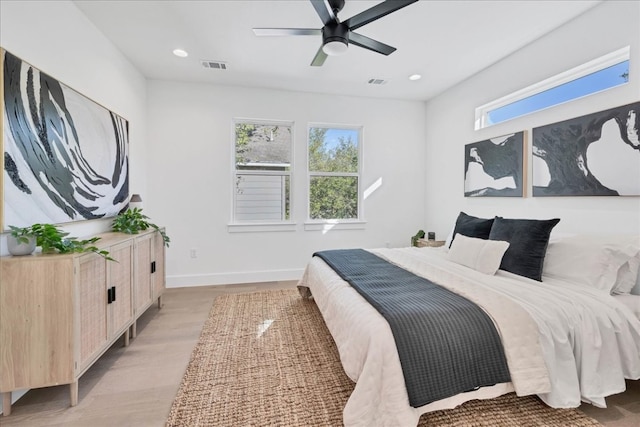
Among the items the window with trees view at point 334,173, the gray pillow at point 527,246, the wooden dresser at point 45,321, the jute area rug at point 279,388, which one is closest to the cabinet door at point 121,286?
the wooden dresser at point 45,321

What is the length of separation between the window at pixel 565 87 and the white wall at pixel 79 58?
4.19 meters

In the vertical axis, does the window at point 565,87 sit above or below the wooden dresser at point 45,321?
above

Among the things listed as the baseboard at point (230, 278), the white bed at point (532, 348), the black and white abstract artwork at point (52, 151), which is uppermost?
the black and white abstract artwork at point (52, 151)

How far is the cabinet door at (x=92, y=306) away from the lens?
5.81 ft

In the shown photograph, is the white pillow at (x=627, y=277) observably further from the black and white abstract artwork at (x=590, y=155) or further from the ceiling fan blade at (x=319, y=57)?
the ceiling fan blade at (x=319, y=57)

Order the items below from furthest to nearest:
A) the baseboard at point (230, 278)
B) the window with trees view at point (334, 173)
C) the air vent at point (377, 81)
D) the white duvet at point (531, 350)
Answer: the window with trees view at point (334, 173)
the baseboard at point (230, 278)
the air vent at point (377, 81)
the white duvet at point (531, 350)

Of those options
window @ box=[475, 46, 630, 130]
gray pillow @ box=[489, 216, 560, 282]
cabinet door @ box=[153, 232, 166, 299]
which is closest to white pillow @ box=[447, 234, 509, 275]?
gray pillow @ box=[489, 216, 560, 282]

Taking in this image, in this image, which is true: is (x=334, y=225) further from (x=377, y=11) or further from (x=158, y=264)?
(x=377, y=11)

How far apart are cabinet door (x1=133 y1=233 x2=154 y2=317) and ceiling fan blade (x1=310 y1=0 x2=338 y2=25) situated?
7.86ft

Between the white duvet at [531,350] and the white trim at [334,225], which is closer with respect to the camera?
the white duvet at [531,350]

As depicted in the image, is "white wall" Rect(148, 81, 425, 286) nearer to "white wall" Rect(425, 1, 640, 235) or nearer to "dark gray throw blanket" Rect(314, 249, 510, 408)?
"white wall" Rect(425, 1, 640, 235)

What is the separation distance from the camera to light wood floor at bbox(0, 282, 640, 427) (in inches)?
63.8

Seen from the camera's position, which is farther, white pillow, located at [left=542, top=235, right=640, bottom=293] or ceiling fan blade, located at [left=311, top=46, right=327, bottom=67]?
ceiling fan blade, located at [left=311, top=46, right=327, bottom=67]

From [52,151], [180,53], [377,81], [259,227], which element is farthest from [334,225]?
[52,151]
